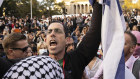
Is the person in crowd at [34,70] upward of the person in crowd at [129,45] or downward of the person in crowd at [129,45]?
upward

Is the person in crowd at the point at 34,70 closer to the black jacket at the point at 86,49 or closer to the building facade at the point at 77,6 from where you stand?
the black jacket at the point at 86,49

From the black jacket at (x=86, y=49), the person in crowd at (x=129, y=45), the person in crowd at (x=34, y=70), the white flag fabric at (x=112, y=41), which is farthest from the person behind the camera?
the person in crowd at (x=129, y=45)

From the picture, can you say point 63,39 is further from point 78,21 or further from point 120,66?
point 78,21

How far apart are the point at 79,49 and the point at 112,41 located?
1.16 feet

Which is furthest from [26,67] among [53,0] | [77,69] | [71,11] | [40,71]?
[71,11]

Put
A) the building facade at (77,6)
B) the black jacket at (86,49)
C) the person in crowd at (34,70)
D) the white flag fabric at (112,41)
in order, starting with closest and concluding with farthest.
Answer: the person in crowd at (34,70) < the white flag fabric at (112,41) < the black jacket at (86,49) < the building facade at (77,6)

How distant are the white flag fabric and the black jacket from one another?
0.10 meters

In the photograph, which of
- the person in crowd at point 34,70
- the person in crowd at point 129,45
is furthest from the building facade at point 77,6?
the person in crowd at point 34,70

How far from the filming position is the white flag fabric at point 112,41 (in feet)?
7.55

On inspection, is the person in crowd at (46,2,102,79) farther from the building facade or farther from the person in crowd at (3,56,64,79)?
the building facade

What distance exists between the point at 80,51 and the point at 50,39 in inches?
13.2

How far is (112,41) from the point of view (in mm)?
2410

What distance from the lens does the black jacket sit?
2453 millimetres

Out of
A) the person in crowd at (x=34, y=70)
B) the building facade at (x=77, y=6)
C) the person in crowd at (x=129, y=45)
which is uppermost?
the person in crowd at (x=34, y=70)
